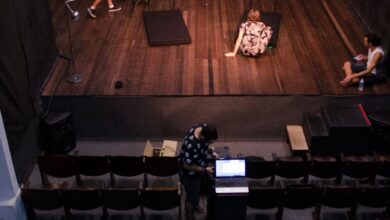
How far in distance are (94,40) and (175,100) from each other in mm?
2347

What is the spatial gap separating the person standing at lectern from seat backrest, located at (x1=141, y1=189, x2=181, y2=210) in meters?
0.21

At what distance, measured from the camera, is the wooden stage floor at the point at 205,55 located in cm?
783

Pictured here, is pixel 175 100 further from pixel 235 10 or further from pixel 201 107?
pixel 235 10

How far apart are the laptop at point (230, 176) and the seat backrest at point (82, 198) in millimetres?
1311

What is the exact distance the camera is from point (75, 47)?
8.97 m

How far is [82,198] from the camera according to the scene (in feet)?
19.5

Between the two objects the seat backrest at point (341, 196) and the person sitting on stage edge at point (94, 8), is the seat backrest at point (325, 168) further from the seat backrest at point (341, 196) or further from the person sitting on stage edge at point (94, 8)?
the person sitting on stage edge at point (94, 8)

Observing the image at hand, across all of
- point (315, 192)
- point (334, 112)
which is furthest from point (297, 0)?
point (315, 192)

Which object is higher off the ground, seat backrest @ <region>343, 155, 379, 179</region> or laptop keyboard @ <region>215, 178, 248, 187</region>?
laptop keyboard @ <region>215, 178, 248, 187</region>

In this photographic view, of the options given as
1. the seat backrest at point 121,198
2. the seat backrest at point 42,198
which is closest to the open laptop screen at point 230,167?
the seat backrest at point 121,198

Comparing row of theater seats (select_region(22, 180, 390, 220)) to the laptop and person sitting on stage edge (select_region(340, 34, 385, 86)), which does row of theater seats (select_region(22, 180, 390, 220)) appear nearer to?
the laptop

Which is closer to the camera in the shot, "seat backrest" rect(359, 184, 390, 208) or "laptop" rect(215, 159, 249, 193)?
"laptop" rect(215, 159, 249, 193)

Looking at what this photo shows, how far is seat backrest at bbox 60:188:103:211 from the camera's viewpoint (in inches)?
232

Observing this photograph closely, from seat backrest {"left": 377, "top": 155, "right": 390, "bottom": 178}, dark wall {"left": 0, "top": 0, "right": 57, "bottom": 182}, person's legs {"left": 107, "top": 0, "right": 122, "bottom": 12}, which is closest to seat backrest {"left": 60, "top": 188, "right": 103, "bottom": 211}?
dark wall {"left": 0, "top": 0, "right": 57, "bottom": 182}
